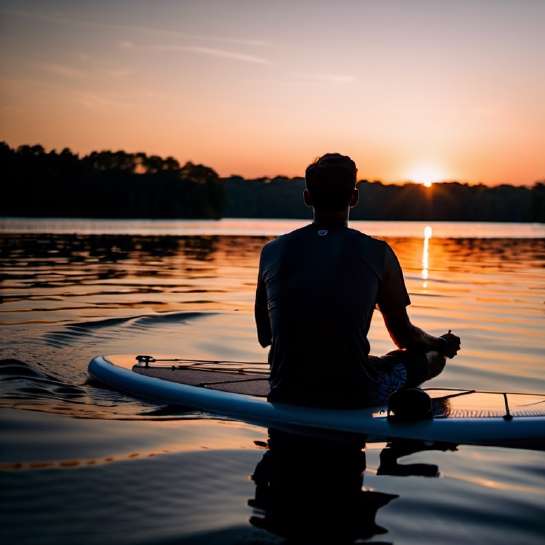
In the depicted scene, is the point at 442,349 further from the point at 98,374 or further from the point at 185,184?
the point at 185,184

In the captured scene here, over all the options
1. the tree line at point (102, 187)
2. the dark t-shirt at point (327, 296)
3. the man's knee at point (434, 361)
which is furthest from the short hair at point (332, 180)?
the tree line at point (102, 187)

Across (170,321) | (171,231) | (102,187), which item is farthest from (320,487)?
(102,187)

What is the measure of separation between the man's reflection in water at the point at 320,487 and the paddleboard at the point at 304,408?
0.10 m

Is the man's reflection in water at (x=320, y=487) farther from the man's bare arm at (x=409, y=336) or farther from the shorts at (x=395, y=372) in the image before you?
the man's bare arm at (x=409, y=336)

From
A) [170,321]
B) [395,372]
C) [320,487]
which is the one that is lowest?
[170,321]

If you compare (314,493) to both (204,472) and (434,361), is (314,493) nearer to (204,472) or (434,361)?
(204,472)

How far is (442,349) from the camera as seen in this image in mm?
5039

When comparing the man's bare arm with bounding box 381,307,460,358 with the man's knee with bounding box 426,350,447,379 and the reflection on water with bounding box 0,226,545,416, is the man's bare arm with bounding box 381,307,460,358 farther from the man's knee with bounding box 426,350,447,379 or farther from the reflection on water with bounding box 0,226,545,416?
the reflection on water with bounding box 0,226,545,416

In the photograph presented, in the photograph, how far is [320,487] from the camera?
12.4 ft

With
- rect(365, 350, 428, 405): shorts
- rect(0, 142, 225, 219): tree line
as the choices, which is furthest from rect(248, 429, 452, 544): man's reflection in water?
rect(0, 142, 225, 219): tree line

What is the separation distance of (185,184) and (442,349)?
130 metres

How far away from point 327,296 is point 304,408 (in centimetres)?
82

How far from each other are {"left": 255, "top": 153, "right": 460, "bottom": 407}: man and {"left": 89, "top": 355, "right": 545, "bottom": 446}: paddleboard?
22cm

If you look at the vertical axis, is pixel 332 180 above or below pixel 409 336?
above
